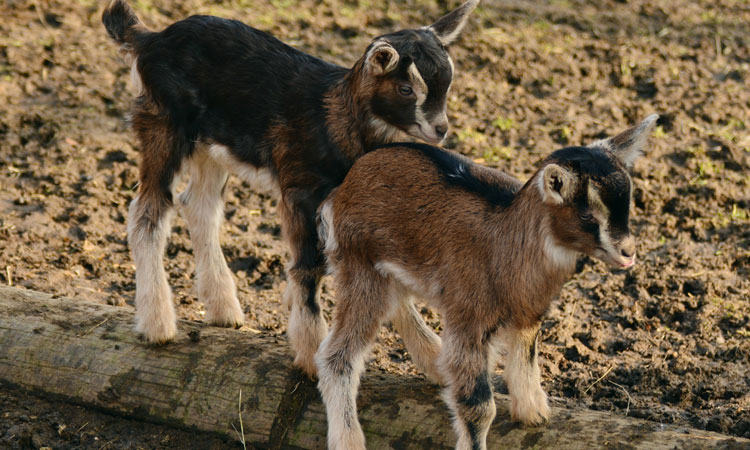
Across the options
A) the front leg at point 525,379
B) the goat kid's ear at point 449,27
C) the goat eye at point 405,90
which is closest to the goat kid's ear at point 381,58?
the goat eye at point 405,90

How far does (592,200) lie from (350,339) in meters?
1.53

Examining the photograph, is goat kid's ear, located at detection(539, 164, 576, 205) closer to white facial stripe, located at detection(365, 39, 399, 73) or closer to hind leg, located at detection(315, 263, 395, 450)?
hind leg, located at detection(315, 263, 395, 450)

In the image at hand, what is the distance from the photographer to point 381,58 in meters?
5.64

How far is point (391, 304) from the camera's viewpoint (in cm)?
547

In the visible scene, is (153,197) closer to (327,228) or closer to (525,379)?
(327,228)

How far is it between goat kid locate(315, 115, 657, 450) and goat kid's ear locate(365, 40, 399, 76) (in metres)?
0.46

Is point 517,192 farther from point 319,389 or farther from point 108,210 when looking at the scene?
point 108,210

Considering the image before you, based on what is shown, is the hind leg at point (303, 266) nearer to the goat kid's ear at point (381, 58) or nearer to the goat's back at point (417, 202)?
the goat's back at point (417, 202)

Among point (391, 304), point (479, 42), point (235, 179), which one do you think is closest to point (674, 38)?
point (479, 42)

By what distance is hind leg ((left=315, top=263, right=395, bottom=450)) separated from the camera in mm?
5320

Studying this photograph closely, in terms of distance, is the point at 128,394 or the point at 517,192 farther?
the point at 128,394

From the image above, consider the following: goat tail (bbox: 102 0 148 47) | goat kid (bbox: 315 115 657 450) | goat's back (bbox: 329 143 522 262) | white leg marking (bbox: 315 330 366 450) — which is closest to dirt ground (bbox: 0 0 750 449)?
white leg marking (bbox: 315 330 366 450)

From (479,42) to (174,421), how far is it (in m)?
7.10

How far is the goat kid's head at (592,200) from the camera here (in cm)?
459
